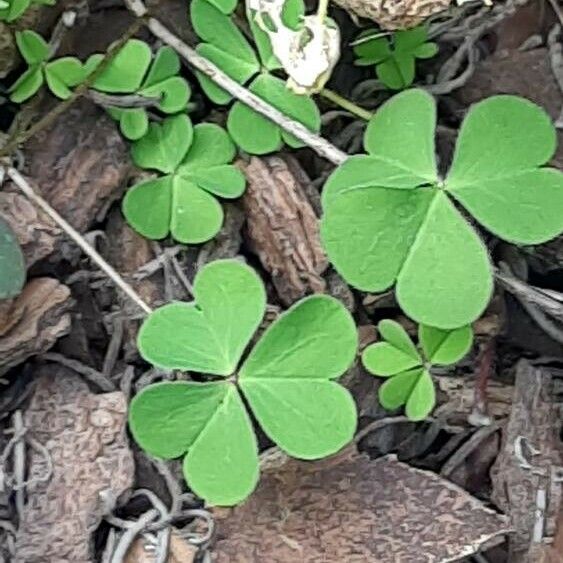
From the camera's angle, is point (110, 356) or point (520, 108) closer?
point (520, 108)

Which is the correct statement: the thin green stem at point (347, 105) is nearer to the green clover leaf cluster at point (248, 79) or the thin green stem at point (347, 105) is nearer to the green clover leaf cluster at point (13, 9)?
the green clover leaf cluster at point (248, 79)

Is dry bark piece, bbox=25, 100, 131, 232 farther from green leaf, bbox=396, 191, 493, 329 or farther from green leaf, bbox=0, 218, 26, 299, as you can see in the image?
green leaf, bbox=396, 191, 493, 329

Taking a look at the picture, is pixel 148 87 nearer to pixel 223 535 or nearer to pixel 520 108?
pixel 520 108

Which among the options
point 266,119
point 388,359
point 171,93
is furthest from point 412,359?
point 171,93

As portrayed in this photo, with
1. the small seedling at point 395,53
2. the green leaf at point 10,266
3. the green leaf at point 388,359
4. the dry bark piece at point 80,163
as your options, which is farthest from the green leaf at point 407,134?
the green leaf at point 10,266

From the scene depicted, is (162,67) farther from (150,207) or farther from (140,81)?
(150,207)

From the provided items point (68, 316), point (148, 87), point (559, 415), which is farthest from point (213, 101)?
point (559, 415)
